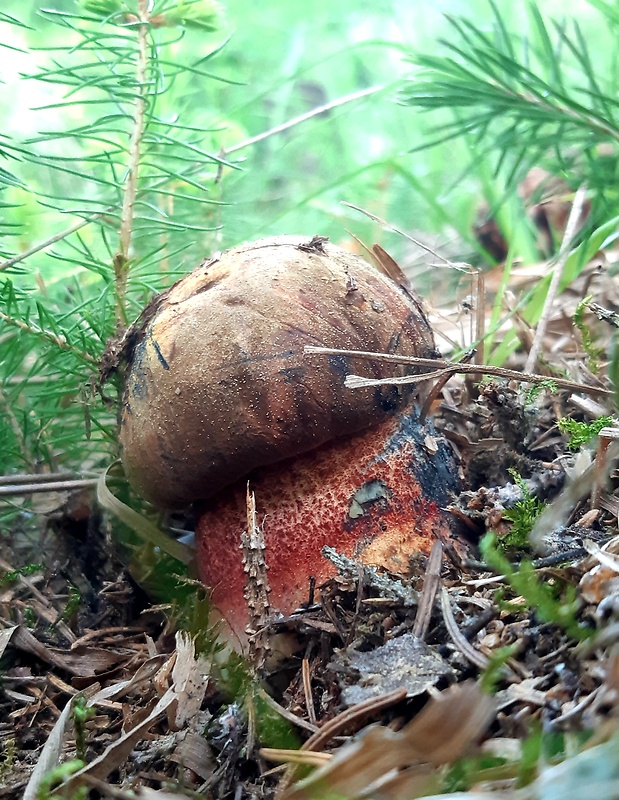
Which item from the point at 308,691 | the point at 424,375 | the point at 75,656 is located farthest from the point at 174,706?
the point at 424,375

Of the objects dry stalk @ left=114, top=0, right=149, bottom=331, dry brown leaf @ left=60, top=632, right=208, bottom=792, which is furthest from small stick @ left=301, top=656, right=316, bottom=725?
dry stalk @ left=114, top=0, right=149, bottom=331

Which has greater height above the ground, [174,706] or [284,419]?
[284,419]

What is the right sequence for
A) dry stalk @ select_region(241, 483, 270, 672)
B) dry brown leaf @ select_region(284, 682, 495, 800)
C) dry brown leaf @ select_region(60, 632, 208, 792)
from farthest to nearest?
dry stalk @ select_region(241, 483, 270, 672), dry brown leaf @ select_region(60, 632, 208, 792), dry brown leaf @ select_region(284, 682, 495, 800)

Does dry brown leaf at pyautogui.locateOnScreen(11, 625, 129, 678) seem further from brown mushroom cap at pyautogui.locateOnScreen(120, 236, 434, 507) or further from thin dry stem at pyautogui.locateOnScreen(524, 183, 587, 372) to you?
thin dry stem at pyautogui.locateOnScreen(524, 183, 587, 372)

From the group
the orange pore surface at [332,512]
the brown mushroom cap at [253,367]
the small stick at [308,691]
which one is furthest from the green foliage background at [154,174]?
the small stick at [308,691]

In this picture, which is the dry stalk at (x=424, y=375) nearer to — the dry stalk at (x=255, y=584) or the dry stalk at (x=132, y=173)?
the dry stalk at (x=255, y=584)

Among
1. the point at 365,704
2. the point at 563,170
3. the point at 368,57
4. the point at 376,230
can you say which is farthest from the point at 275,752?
the point at 368,57

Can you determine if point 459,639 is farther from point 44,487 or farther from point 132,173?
point 132,173
